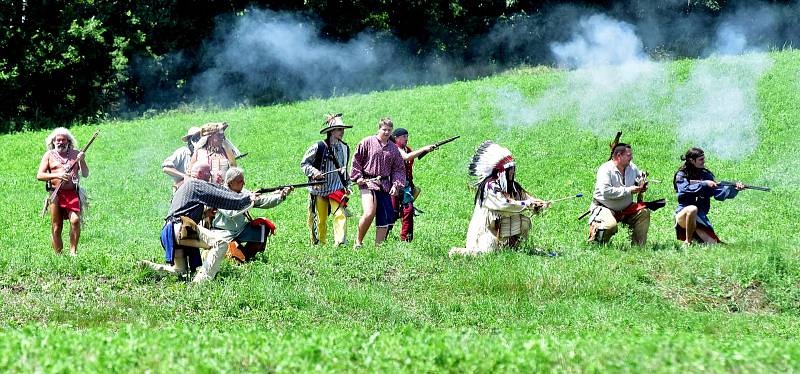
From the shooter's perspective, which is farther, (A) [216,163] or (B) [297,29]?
(B) [297,29]

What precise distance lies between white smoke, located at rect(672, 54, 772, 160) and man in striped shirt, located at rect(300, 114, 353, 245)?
33.4 feet

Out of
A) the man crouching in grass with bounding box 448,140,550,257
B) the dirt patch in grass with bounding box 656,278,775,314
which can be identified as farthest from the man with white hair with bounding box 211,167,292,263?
the dirt patch in grass with bounding box 656,278,775,314

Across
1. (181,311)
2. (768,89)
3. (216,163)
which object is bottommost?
(181,311)

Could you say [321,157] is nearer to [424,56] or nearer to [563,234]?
[563,234]

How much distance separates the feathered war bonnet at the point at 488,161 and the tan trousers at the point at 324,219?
2.06 m

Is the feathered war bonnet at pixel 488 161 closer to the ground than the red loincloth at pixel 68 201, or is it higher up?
higher up

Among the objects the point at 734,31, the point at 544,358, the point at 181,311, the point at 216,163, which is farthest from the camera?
the point at 734,31

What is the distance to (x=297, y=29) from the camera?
39.6 meters

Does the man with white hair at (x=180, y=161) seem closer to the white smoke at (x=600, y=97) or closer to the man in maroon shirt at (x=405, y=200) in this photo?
the man in maroon shirt at (x=405, y=200)

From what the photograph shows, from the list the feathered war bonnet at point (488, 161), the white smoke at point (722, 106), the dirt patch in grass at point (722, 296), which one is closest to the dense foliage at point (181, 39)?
the white smoke at point (722, 106)

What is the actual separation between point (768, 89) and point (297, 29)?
20.1 meters

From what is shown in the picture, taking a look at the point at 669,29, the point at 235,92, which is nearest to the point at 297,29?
the point at 235,92

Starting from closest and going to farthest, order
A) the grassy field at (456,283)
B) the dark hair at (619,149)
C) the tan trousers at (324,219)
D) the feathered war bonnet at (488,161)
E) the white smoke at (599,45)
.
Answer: the grassy field at (456,283), the feathered war bonnet at (488,161), the dark hair at (619,149), the tan trousers at (324,219), the white smoke at (599,45)

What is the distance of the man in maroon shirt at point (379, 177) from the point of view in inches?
534
